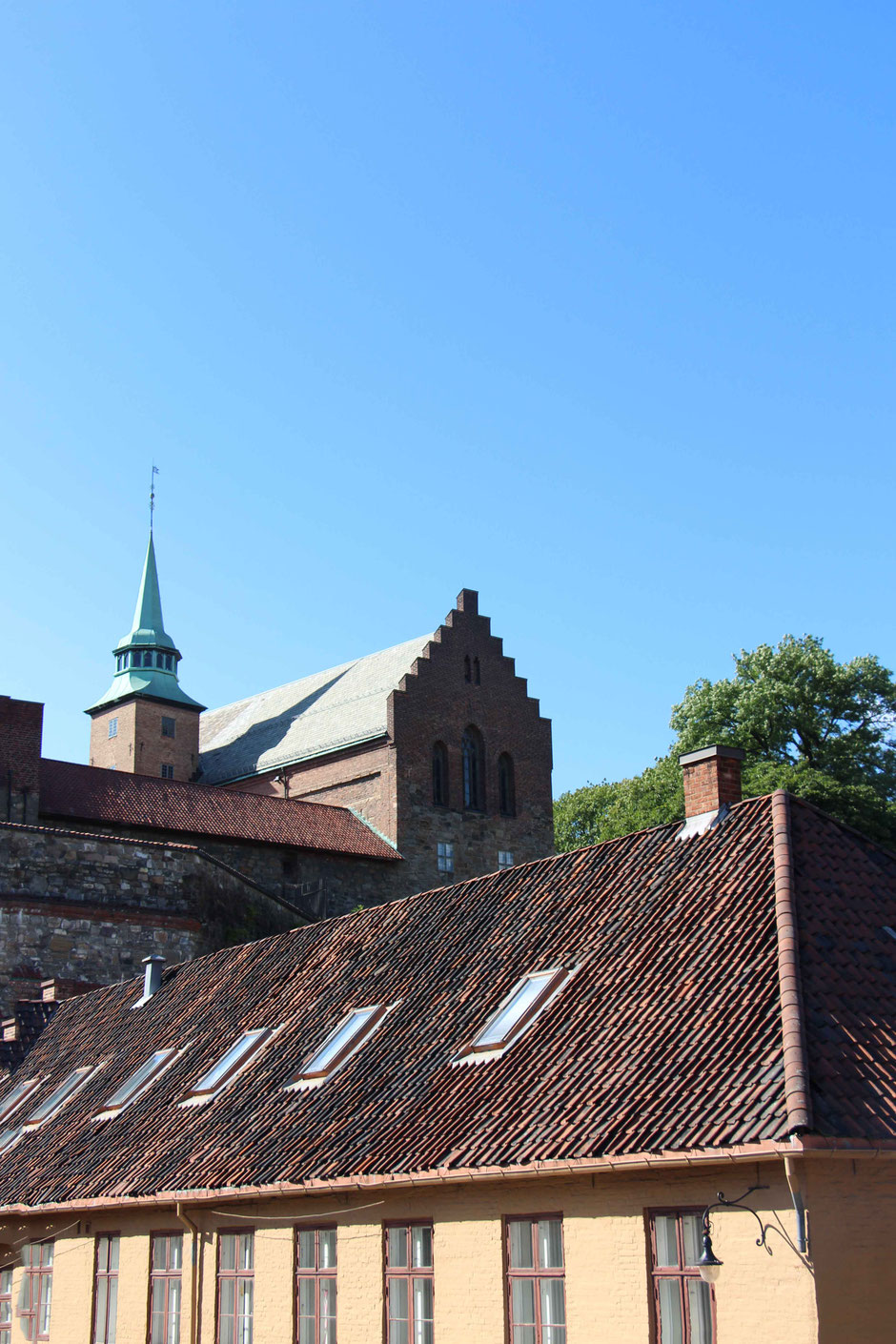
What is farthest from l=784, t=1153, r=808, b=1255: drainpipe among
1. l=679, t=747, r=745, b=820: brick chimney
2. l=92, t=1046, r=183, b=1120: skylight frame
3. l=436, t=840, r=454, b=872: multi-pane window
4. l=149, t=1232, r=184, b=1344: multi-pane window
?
l=436, t=840, r=454, b=872: multi-pane window

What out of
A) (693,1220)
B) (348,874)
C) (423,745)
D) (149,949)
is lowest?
(693,1220)

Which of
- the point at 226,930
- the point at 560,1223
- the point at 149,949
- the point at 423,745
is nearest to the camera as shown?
the point at 560,1223

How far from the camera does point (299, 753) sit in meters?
57.1

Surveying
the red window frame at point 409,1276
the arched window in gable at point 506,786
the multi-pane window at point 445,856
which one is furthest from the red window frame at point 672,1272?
the arched window in gable at point 506,786

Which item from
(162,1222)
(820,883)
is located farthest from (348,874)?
(820,883)

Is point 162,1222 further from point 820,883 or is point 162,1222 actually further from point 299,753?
point 299,753

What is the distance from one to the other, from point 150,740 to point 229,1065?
45.1 meters

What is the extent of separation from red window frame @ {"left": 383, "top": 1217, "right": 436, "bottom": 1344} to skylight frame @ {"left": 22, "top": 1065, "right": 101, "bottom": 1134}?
30.7 feet

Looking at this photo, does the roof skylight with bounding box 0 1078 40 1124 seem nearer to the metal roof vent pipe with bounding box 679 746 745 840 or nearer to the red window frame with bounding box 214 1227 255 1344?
the red window frame with bounding box 214 1227 255 1344

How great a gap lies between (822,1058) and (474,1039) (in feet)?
15.9

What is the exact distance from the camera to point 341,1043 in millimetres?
17922

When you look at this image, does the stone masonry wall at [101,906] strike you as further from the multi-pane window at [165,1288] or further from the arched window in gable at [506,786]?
the arched window in gable at [506,786]

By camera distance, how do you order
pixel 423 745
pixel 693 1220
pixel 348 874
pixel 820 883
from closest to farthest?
pixel 693 1220, pixel 820 883, pixel 348 874, pixel 423 745

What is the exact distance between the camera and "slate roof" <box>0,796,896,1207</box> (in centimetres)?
1224
